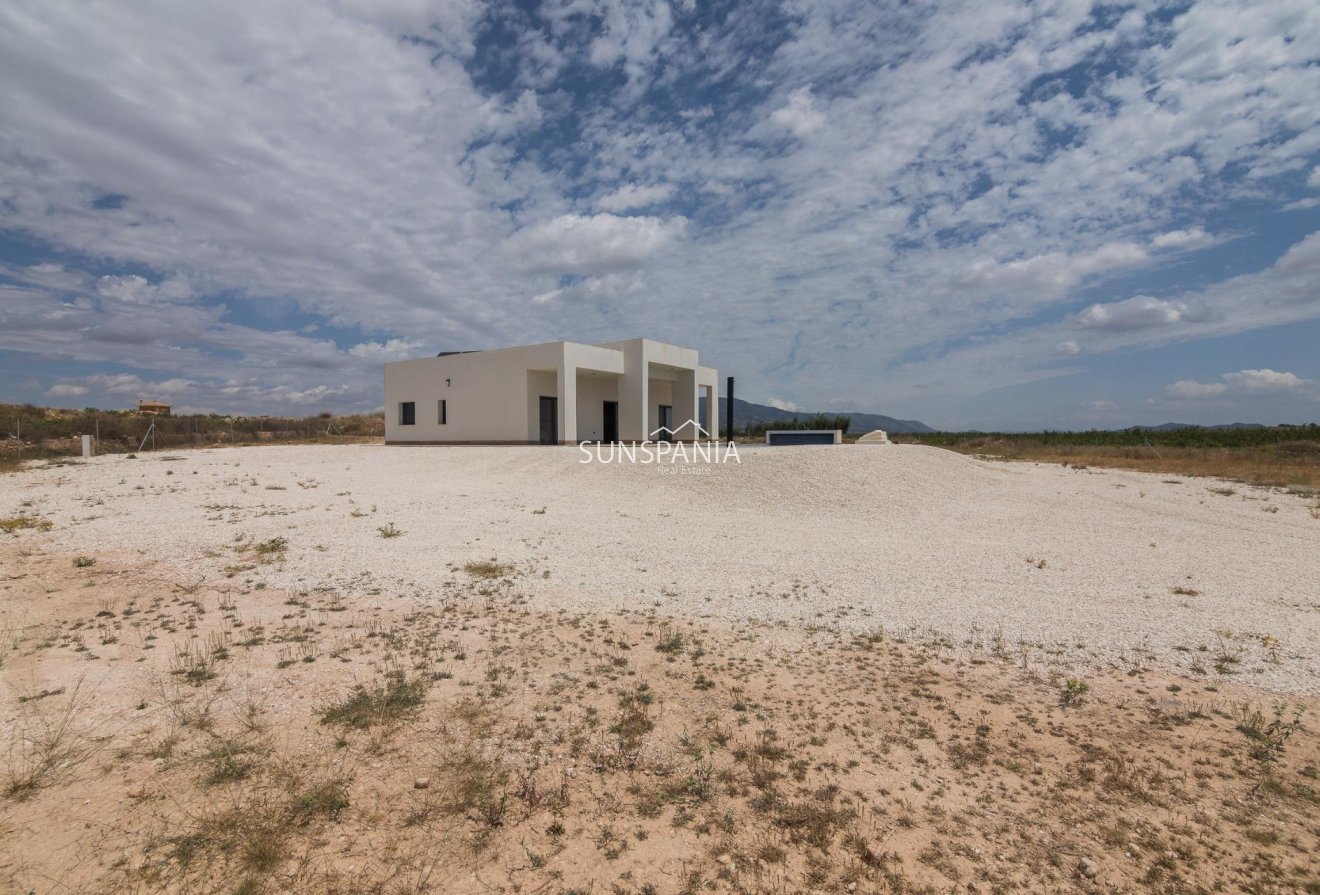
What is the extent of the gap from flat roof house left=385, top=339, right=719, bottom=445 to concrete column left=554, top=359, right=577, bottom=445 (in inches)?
1.5

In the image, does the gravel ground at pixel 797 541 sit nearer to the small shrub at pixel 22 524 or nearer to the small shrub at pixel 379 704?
the small shrub at pixel 22 524

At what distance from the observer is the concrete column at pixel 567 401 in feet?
72.2

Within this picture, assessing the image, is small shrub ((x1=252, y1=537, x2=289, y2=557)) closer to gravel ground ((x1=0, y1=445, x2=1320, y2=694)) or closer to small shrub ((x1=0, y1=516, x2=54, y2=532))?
gravel ground ((x1=0, y1=445, x2=1320, y2=694))

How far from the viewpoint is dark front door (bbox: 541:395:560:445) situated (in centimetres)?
2425

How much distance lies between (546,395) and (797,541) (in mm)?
16222

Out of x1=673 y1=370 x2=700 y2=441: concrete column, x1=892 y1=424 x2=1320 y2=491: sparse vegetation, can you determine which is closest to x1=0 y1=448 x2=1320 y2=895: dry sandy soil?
x1=892 y1=424 x2=1320 y2=491: sparse vegetation

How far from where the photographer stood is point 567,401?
22.2 meters

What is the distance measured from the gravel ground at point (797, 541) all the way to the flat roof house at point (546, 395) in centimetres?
608

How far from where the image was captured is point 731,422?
92.6ft

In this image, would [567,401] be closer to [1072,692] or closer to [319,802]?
[1072,692]

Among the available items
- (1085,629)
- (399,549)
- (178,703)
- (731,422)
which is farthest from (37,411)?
(1085,629)

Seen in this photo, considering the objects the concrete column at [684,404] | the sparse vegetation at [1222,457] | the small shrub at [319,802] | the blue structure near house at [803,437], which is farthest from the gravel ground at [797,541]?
the concrete column at [684,404]

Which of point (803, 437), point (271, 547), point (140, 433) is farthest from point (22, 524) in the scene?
point (140, 433)

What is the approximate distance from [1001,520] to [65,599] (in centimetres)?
1446
